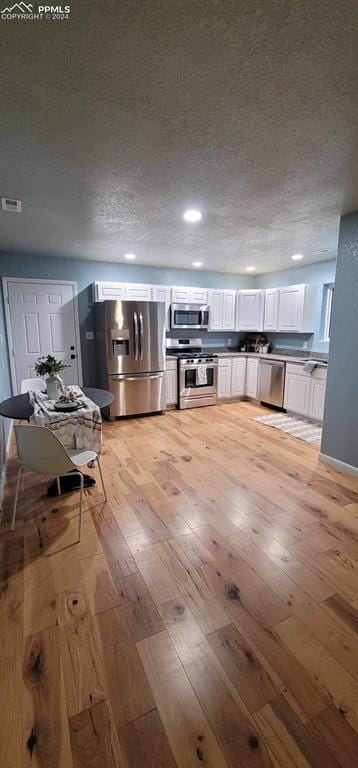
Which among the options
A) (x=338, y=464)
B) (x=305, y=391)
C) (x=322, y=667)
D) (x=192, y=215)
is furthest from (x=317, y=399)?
(x=322, y=667)

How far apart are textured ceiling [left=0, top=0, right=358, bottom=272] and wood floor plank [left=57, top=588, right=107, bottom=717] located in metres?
2.41

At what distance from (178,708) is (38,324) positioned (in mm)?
4576

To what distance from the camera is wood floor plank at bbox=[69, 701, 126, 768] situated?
1.04 m

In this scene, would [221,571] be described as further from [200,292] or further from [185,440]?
[200,292]

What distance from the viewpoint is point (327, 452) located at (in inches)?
129

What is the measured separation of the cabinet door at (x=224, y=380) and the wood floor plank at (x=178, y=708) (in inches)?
177

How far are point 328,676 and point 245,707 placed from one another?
383mm

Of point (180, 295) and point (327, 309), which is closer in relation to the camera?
point (327, 309)

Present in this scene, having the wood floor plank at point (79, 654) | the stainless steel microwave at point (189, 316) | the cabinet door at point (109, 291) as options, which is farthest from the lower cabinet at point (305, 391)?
the wood floor plank at point (79, 654)

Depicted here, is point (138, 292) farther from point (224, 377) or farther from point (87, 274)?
point (224, 377)

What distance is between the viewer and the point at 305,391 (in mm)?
4703

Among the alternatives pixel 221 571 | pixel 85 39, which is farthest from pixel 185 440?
pixel 85 39

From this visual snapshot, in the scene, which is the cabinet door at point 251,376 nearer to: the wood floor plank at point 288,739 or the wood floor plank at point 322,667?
the wood floor plank at point 322,667

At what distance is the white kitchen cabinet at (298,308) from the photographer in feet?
16.4
